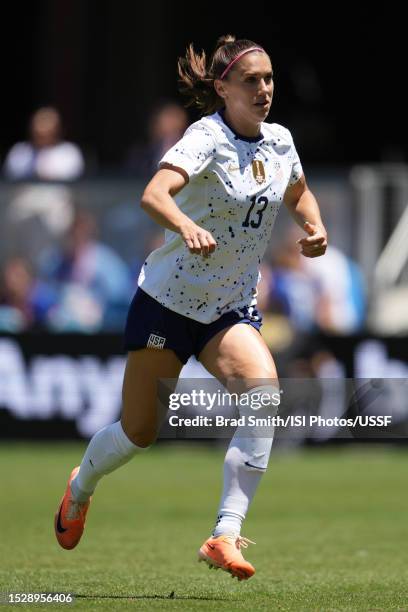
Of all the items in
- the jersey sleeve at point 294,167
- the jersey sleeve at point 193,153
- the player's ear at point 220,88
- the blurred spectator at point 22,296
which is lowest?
the blurred spectator at point 22,296

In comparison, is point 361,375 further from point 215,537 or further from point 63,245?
point 215,537

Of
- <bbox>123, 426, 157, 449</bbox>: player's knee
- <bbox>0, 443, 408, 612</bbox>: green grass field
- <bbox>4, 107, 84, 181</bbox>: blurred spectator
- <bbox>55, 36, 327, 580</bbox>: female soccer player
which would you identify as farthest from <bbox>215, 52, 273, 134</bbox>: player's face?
<bbox>4, 107, 84, 181</bbox>: blurred spectator

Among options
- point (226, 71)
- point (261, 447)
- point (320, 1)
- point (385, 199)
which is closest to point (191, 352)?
point (261, 447)

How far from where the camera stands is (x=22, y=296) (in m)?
13.9

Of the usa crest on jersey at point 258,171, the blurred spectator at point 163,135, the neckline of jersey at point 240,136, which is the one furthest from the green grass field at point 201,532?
the blurred spectator at point 163,135

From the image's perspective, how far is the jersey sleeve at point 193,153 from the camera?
6012 mm

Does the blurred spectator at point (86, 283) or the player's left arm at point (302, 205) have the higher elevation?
the player's left arm at point (302, 205)

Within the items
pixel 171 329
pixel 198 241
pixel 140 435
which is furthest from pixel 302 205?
pixel 140 435

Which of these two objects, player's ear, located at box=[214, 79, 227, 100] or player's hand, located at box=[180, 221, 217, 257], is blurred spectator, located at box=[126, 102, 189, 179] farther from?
player's hand, located at box=[180, 221, 217, 257]

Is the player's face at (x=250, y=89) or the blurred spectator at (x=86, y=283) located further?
the blurred spectator at (x=86, y=283)

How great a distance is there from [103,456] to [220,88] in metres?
1.77

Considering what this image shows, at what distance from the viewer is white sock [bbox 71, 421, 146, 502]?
6.46m

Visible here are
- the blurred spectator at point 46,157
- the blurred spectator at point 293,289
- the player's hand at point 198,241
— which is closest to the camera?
the player's hand at point 198,241

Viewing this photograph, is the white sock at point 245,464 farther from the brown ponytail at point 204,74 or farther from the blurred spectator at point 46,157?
the blurred spectator at point 46,157
